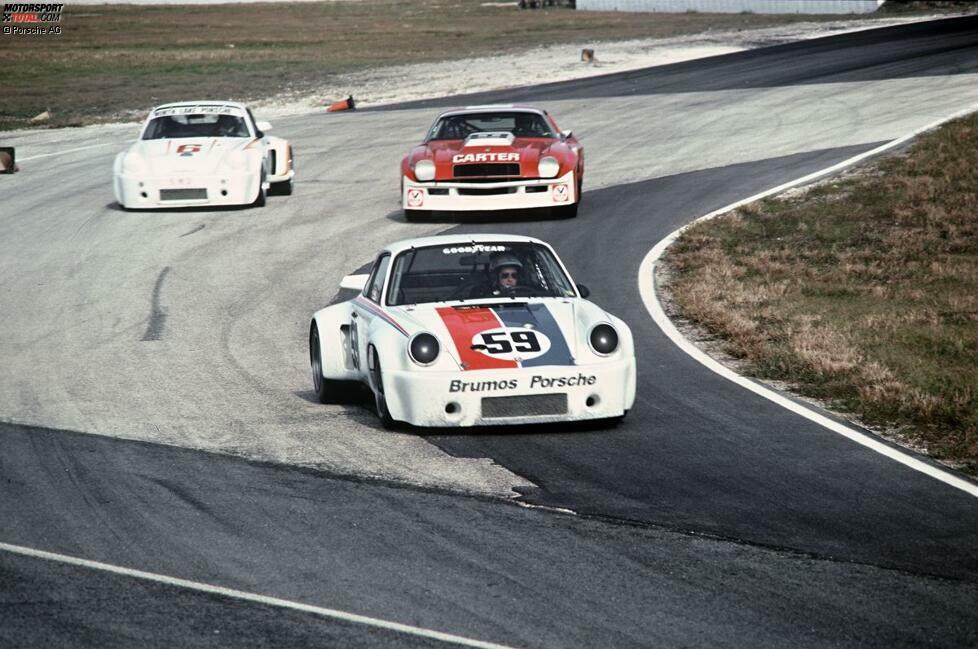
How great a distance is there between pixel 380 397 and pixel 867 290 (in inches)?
267

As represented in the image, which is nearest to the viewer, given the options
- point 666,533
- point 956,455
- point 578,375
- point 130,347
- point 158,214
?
point 666,533

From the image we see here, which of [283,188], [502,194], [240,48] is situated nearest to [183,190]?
[283,188]

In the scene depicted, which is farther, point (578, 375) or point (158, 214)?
point (158, 214)

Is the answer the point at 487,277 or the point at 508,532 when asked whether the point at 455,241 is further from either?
the point at 508,532

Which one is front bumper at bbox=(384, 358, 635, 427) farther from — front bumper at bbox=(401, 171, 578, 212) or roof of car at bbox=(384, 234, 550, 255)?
front bumper at bbox=(401, 171, 578, 212)

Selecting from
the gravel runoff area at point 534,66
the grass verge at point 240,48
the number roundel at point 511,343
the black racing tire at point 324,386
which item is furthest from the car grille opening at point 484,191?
the grass verge at point 240,48

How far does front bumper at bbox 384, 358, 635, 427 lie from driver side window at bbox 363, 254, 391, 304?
1.23 m

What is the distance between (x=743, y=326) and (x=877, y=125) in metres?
14.0

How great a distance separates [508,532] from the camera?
22.6 ft

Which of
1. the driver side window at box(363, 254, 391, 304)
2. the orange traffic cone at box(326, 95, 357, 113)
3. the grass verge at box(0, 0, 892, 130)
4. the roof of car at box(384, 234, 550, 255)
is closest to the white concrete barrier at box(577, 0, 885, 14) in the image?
the grass verge at box(0, 0, 892, 130)

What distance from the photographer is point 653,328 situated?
12680mm

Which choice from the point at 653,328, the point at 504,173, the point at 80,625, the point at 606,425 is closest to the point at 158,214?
the point at 504,173

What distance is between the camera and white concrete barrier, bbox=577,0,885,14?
58812mm

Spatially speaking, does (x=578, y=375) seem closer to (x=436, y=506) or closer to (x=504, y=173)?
(x=436, y=506)
